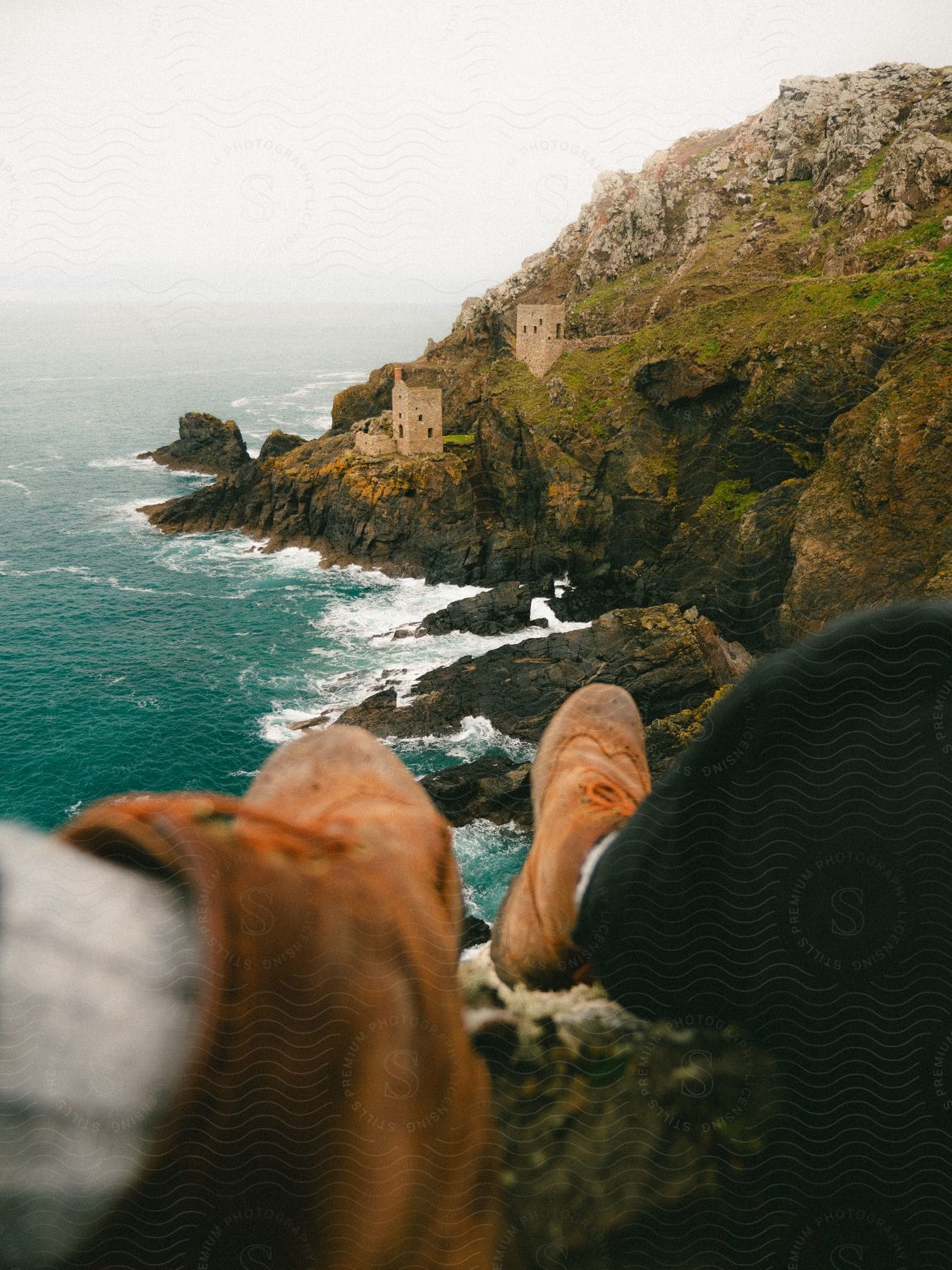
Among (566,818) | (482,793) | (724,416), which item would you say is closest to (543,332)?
(724,416)

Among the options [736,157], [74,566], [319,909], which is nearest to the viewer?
[319,909]

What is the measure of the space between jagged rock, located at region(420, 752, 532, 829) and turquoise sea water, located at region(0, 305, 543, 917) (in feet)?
1.52

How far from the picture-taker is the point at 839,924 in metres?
1.52

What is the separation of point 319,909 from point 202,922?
219mm

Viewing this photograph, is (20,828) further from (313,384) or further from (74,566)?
(313,384)

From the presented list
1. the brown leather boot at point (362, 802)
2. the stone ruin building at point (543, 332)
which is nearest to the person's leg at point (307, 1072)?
the brown leather boot at point (362, 802)

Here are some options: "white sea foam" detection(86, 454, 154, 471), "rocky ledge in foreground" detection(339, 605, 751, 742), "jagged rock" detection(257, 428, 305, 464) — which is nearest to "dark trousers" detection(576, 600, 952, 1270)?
"rocky ledge in foreground" detection(339, 605, 751, 742)

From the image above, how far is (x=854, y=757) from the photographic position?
155 centimetres

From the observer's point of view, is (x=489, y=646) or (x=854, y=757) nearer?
(x=854, y=757)

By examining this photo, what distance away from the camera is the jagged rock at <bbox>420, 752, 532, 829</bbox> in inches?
669

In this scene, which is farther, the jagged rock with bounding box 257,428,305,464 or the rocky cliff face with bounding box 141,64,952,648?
the jagged rock with bounding box 257,428,305,464

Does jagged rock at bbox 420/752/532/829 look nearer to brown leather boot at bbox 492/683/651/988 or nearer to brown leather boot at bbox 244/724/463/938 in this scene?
brown leather boot at bbox 492/683/651/988

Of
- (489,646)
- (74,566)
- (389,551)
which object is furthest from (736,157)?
(74,566)

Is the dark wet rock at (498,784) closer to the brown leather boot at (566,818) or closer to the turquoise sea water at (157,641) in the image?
the turquoise sea water at (157,641)
